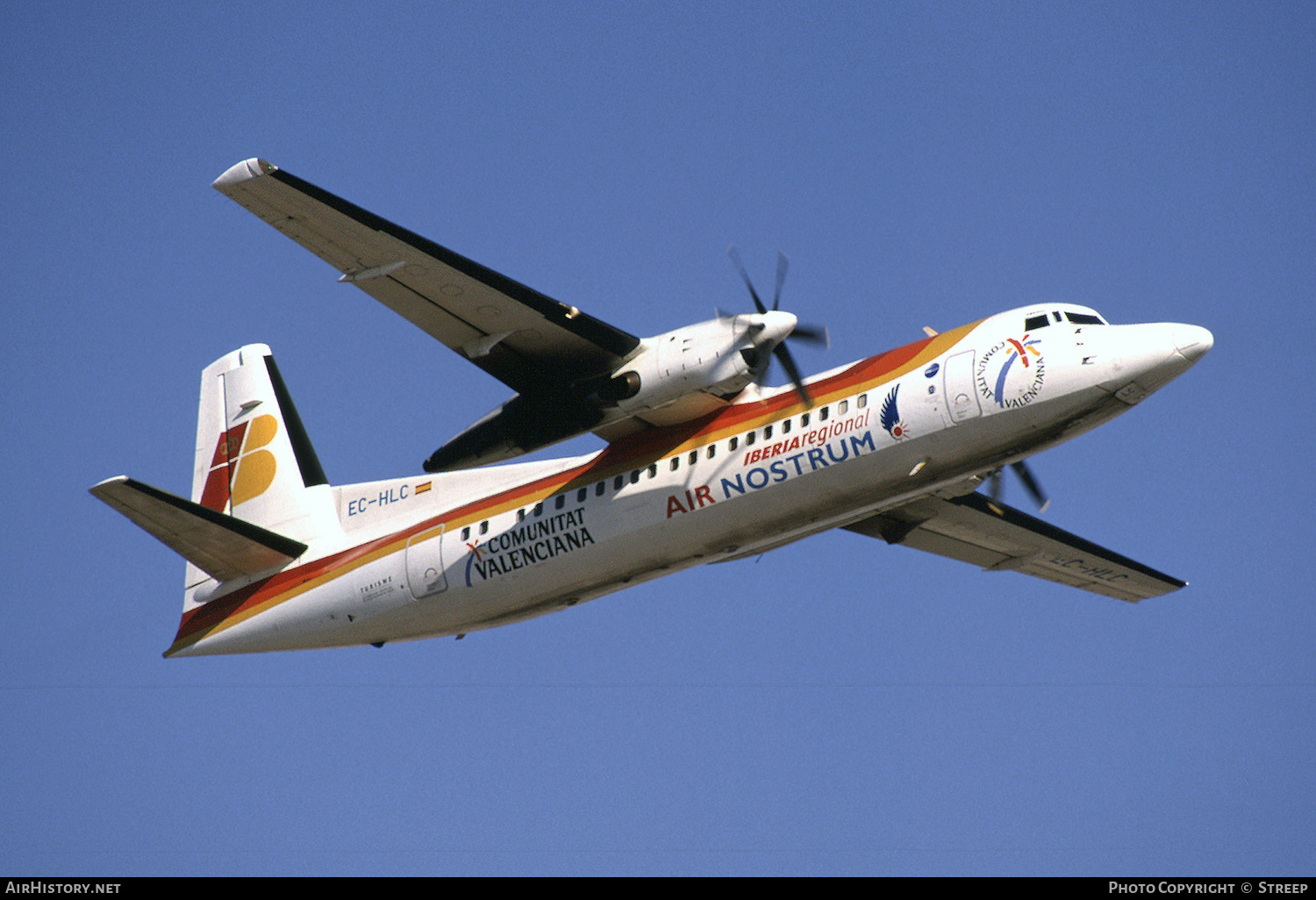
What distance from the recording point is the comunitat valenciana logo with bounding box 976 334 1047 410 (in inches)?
617

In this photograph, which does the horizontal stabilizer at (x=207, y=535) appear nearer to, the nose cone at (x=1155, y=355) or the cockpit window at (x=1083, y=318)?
the cockpit window at (x=1083, y=318)

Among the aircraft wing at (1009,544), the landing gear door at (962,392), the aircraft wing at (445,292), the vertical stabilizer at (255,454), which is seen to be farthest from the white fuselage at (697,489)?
the aircraft wing at (1009,544)

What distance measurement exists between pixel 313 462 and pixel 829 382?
29.2 feet

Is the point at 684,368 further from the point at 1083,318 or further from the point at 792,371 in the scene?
the point at 1083,318

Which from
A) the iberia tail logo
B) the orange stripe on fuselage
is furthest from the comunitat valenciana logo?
the iberia tail logo

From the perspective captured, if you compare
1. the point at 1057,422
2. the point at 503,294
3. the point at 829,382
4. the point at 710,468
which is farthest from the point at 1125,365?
the point at 503,294

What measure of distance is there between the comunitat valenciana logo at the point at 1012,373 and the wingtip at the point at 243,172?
8069mm

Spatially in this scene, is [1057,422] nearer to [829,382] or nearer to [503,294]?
[829,382]

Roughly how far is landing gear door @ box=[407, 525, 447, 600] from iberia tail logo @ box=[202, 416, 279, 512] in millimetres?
4017

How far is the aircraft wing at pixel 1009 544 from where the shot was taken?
773 inches

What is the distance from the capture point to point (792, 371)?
16828 millimetres

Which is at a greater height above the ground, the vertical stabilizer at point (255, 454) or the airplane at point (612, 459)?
the vertical stabilizer at point (255, 454)

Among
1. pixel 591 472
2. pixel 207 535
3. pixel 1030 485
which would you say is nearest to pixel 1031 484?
pixel 1030 485
